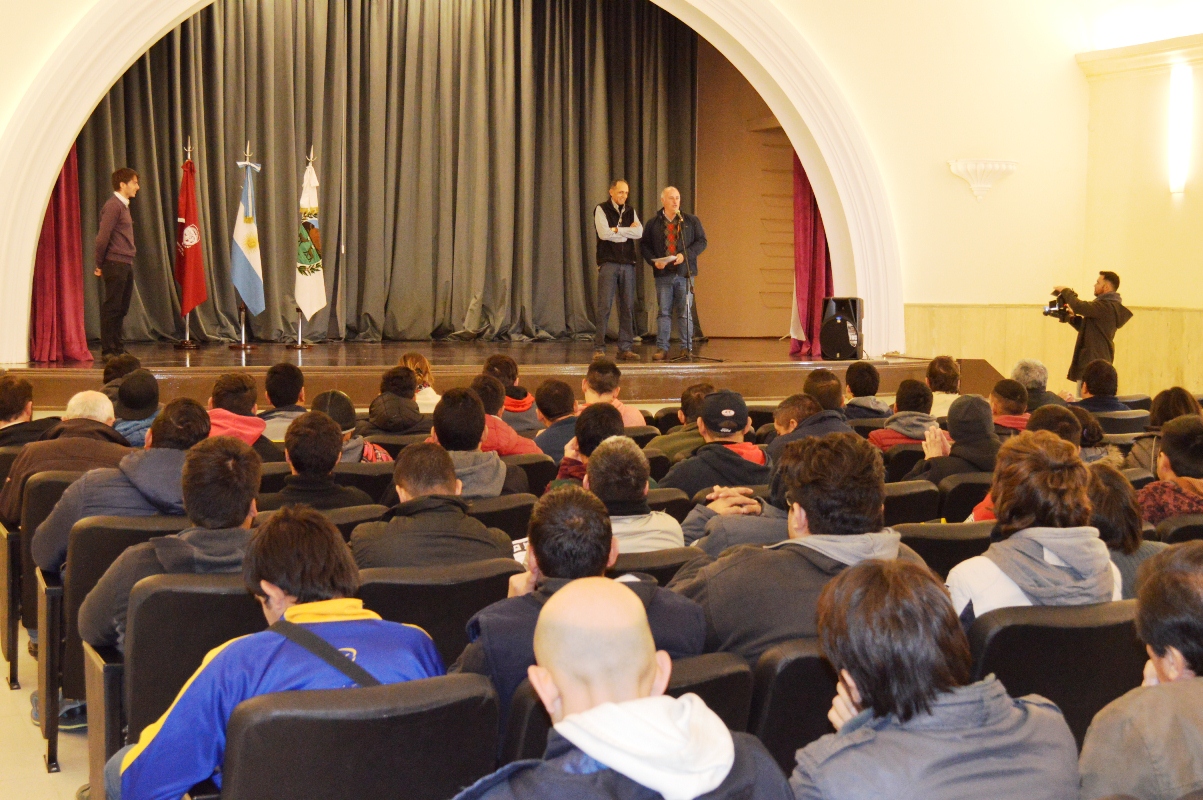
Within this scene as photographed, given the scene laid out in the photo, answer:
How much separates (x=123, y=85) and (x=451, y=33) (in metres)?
2.93

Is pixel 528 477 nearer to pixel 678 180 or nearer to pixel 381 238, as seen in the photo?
pixel 381 238

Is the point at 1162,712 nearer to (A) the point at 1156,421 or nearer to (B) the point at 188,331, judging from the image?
(A) the point at 1156,421

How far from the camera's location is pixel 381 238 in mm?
10805

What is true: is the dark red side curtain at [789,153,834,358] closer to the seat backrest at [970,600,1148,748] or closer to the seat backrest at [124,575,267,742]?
the seat backrest at [970,600,1148,748]

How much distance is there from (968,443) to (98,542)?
9.26 feet

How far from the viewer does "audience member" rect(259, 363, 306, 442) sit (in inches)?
186

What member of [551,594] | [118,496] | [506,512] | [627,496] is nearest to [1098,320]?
[506,512]

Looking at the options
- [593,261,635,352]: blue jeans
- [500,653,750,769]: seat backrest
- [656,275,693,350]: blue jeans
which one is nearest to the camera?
[500,653,750,769]: seat backrest

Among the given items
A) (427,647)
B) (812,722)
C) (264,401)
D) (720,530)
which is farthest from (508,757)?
(264,401)

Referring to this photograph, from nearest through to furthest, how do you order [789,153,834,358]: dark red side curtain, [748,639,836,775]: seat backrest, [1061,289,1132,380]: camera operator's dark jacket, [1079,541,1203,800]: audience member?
1. [1079,541,1203,800]: audience member
2. [748,639,836,775]: seat backrest
3. [1061,289,1132,380]: camera operator's dark jacket
4. [789,153,834,358]: dark red side curtain

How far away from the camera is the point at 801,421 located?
4.24 meters

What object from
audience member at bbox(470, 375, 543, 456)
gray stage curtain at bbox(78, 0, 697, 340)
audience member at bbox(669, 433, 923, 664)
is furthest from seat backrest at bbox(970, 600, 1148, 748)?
gray stage curtain at bbox(78, 0, 697, 340)

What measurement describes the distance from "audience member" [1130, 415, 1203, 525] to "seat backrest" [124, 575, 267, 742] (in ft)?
8.27

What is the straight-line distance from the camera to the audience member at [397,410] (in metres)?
4.80
